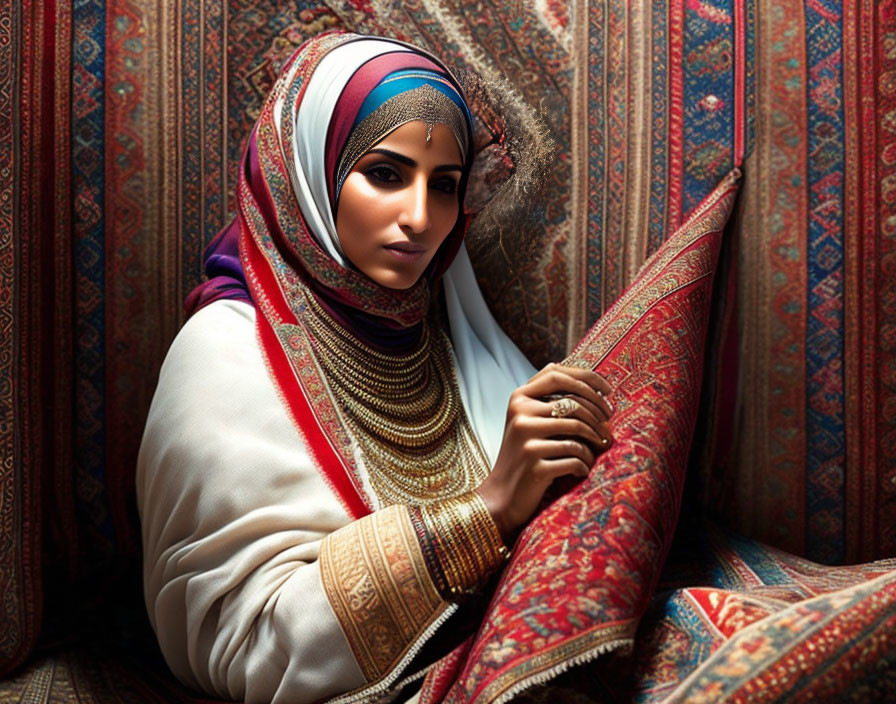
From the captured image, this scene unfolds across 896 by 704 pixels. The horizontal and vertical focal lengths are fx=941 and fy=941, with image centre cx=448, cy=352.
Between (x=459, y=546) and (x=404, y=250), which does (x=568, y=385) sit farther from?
(x=404, y=250)

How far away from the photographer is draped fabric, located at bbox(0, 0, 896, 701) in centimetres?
175

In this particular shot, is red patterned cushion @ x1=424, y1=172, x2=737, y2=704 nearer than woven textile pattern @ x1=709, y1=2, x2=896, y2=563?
Yes

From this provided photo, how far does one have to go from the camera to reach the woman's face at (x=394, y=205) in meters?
1.45

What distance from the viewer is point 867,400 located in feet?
5.79

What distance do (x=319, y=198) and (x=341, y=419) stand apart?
0.36 m

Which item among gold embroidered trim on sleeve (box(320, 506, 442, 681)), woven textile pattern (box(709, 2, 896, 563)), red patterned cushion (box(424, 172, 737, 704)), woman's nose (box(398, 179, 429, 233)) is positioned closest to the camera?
red patterned cushion (box(424, 172, 737, 704))

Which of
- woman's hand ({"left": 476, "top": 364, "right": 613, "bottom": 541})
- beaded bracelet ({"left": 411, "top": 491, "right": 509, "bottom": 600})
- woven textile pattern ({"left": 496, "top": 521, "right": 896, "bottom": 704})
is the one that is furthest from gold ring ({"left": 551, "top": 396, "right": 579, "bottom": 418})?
woven textile pattern ({"left": 496, "top": 521, "right": 896, "bottom": 704})

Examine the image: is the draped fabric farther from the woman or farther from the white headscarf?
the woman

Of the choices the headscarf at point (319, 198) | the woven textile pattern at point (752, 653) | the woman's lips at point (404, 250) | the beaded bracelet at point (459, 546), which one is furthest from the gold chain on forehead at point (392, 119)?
the woven textile pattern at point (752, 653)

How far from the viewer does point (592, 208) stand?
188cm

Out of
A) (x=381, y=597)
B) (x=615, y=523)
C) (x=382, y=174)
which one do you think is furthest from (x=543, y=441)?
(x=382, y=174)

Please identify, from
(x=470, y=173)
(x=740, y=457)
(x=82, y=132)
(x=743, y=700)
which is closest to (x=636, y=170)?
(x=470, y=173)

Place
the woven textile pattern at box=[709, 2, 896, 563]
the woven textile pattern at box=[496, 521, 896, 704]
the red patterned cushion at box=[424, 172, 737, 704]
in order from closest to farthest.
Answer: the woven textile pattern at box=[496, 521, 896, 704] → the red patterned cushion at box=[424, 172, 737, 704] → the woven textile pattern at box=[709, 2, 896, 563]

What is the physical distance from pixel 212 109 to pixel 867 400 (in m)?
1.36
